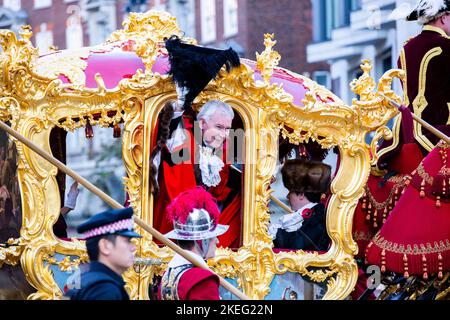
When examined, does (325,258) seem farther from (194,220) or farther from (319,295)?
(194,220)

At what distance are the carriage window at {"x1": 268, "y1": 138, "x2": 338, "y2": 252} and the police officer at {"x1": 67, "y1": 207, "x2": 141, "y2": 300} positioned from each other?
3.17 metres

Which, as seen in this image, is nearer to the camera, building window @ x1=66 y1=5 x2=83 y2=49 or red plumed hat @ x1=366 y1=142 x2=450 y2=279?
red plumed hat @ x1=366 y1=142 x2=450 y2=279

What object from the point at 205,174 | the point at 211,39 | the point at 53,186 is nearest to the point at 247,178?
the point at 205,174

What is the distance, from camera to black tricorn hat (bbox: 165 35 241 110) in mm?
11352

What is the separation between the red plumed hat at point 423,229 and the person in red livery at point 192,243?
177 cm

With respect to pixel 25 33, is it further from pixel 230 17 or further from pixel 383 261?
pixel 230 17

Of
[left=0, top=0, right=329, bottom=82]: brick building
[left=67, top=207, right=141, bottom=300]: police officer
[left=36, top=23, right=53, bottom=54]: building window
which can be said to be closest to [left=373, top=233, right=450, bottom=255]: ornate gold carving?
[left=67, top=207, right=141, bottom=300]: police officer

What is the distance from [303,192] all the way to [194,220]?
221 cm

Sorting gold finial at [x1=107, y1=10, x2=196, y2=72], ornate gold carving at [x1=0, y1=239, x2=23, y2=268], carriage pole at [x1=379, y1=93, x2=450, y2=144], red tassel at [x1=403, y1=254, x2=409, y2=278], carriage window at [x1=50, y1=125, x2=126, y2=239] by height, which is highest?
gold finial at [x1=107, y1=10, x2=196, y2=72]

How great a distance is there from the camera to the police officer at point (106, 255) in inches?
337

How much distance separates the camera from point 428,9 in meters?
12.5

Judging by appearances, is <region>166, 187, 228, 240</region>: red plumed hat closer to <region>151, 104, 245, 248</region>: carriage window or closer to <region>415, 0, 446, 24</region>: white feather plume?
<region>151, 104, 245, 248</region>: carriage window

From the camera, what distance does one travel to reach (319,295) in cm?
1184

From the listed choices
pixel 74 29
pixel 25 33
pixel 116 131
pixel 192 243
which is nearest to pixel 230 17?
→ pixel 74 29
